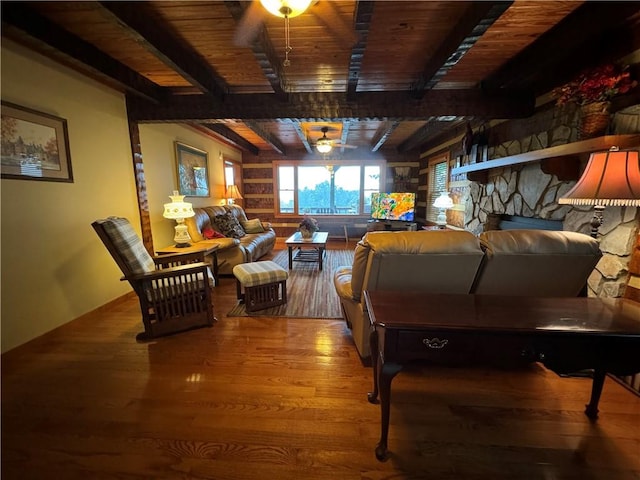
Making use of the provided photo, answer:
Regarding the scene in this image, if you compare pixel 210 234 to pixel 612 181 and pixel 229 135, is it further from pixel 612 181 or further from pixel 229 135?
pixel 612 181

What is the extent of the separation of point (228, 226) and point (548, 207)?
172 inches

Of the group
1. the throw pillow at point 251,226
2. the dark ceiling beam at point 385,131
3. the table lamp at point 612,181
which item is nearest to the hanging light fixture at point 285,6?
the table lamp at point 612,181

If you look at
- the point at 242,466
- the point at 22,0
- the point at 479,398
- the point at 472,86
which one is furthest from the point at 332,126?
the point at 242,466

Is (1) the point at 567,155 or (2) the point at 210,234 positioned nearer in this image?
(1) the point at 567,155

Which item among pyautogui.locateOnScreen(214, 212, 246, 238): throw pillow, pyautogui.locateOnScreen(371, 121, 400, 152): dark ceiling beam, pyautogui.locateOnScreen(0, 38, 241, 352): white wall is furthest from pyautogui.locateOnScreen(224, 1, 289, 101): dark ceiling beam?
pyautogui.locateOnScreen(214, 212, 246, 238): throw pillow

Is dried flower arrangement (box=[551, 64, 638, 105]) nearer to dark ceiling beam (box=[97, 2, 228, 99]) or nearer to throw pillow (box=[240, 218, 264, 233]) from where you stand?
dark ceiling beam (box=[97, 2, 228, 99])

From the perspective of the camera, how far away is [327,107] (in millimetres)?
3018

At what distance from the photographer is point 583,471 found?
120 cm

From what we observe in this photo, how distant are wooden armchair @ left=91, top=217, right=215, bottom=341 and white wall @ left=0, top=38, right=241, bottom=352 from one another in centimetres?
54

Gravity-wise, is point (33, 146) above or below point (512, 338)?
above

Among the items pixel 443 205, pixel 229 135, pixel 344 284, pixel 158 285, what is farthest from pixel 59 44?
pixel 443 205

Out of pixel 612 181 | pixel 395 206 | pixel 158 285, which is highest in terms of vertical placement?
pixel 612 181

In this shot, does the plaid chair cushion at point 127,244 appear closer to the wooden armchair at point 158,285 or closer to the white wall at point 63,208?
the wooden armchair at point 158,285

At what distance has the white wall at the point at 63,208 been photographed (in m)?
1.95
